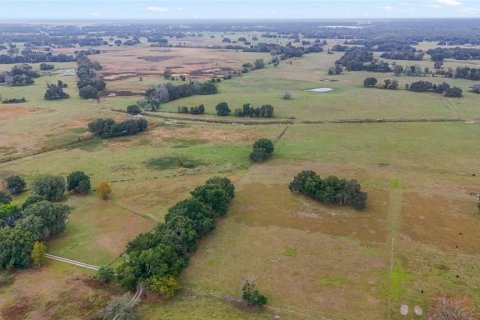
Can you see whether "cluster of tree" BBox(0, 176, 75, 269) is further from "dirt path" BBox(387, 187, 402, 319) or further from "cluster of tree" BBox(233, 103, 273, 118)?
"cluster of tree" BBox(233, 103, 273, 118)

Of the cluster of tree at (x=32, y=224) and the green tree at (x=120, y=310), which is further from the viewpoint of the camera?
the cluster of tree at (x=32, y=224)

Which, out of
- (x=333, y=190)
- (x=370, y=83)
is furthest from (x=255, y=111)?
(x=370, y=83)

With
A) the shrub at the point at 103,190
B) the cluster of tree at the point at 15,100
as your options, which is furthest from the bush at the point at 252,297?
the cluster of tree at the point at 15,100

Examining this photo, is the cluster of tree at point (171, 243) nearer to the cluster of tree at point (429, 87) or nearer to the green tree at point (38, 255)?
the green tree at point (38, 255)

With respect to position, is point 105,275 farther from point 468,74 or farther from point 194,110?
point 468,74

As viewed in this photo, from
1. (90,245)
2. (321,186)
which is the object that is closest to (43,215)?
(90,245)

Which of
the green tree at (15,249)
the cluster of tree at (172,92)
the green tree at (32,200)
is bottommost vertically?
the green tree at (15,249)
